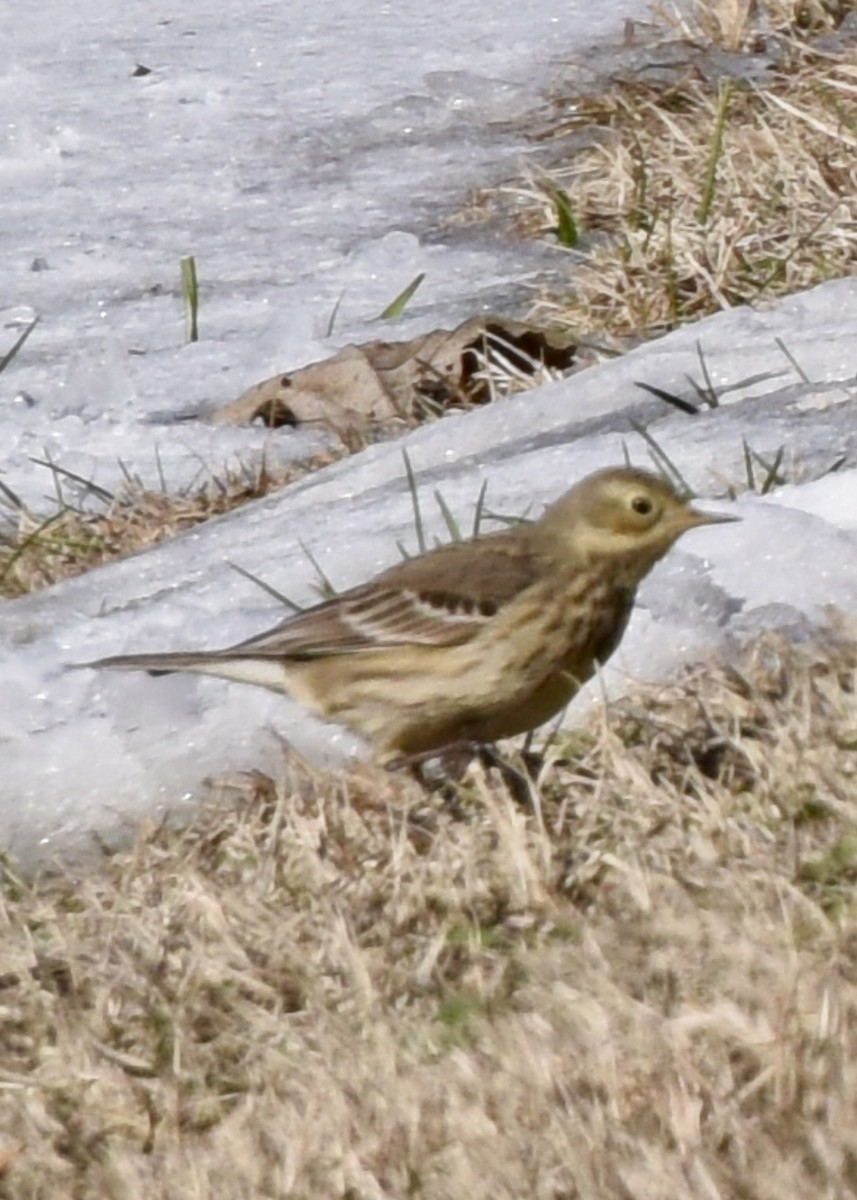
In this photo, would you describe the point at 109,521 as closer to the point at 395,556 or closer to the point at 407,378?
the point at 407,378

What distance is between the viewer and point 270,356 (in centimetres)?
867

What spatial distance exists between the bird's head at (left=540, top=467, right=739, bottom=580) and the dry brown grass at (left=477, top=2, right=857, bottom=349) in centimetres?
227

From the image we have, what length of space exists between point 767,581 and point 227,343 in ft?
11.2

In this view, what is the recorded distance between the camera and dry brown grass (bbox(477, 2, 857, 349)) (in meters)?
7.84

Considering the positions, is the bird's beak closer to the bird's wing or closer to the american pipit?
the american pipit

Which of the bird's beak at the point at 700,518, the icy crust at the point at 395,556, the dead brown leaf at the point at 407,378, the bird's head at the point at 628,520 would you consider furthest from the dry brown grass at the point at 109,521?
the bird's beak at the point at 700,518

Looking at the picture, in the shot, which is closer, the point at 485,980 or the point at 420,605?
the point at 485,980

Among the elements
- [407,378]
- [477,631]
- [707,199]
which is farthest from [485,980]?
[707,199]

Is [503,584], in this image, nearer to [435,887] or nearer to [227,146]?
[435,887]

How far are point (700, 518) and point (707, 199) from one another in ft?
8.52

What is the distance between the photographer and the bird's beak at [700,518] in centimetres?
541

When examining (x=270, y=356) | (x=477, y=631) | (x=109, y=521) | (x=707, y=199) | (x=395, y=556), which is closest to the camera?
(x=477, y=631)

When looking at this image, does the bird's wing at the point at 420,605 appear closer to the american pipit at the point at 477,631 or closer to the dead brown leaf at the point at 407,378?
the american pipit at the point at 477,631

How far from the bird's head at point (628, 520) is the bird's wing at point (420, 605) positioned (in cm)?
12
